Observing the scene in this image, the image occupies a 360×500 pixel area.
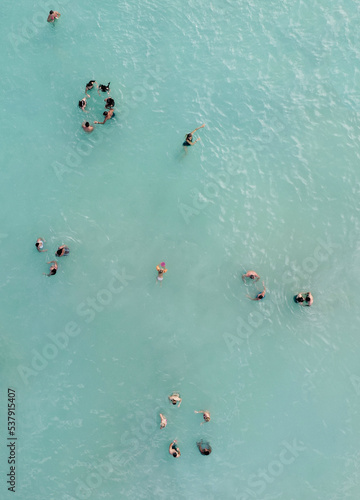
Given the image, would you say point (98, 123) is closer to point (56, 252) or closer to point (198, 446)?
point (56, 252)

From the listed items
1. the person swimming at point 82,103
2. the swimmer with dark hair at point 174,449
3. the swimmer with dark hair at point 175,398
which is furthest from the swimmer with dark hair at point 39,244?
the swimmer with dark hair at point 174,449

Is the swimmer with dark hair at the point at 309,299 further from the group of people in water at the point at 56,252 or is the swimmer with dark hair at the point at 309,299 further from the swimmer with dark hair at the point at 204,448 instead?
the group of people in water at the point at 56,252

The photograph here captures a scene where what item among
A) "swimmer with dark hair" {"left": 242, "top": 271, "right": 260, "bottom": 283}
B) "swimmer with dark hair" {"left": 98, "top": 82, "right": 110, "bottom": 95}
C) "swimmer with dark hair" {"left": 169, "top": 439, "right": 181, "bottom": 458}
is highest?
"swimmer with dark hair" {"left": 98, "top": 82, "right": 110, "bottom": 95}

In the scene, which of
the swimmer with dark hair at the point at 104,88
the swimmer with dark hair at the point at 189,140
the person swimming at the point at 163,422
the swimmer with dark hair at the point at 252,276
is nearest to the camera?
the person swimming at the point at 163,422

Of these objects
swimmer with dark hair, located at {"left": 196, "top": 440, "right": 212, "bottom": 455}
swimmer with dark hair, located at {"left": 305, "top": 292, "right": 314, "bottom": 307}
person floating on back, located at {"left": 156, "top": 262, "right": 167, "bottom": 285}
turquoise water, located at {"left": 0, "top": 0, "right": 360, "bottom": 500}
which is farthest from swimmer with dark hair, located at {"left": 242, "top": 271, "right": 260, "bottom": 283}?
swimmer with dark hair, located at {"left": 196, "top": 440, "right": 212, "bottom": 455}

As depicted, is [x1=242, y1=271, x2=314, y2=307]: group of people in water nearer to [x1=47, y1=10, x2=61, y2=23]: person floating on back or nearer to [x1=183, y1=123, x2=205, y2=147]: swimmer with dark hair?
[x1=183, y1=123, x2=205, y2=147]: swimmer with dark hair

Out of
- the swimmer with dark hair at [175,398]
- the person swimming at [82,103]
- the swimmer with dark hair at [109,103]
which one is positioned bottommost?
the swimmer with dark hair at [175,398]

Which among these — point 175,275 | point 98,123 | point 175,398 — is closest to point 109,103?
point 98,123
